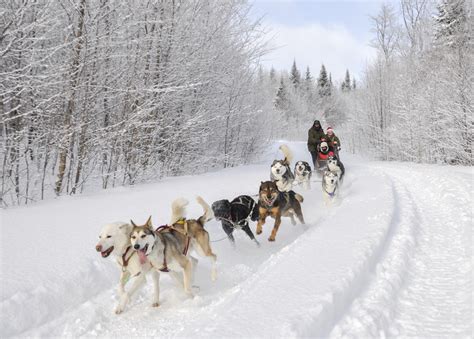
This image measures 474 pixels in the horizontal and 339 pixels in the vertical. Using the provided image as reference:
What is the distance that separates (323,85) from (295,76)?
5907 mm

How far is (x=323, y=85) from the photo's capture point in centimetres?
6644

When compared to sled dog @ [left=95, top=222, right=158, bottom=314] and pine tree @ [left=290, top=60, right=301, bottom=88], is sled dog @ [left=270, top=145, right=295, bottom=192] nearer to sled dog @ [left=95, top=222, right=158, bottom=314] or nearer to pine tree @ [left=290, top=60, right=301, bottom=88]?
sled dog @ [left=95, top=222, right=158, bottom=314]

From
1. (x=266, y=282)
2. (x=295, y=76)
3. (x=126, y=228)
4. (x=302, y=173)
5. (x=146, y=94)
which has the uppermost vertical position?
(x=295, y=76)

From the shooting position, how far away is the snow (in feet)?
8.59

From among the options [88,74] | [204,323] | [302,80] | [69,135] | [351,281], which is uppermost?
[302,80]

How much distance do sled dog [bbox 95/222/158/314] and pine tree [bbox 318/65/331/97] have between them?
65.2 meters

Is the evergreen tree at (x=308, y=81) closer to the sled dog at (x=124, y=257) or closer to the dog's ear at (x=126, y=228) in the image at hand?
the dog's ear at (x=126, y=228)

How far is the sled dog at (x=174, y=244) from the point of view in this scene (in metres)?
3.36

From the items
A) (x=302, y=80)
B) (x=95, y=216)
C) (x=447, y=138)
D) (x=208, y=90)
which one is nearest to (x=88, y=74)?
(x=95, y=216)

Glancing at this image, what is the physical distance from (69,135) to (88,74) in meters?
1.57

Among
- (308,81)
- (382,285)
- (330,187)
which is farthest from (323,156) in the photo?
(308,81)

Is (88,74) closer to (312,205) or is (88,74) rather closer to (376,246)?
(312,205)

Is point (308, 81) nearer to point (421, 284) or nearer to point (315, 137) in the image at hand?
point (315, 137)

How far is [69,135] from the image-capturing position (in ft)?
21.4
